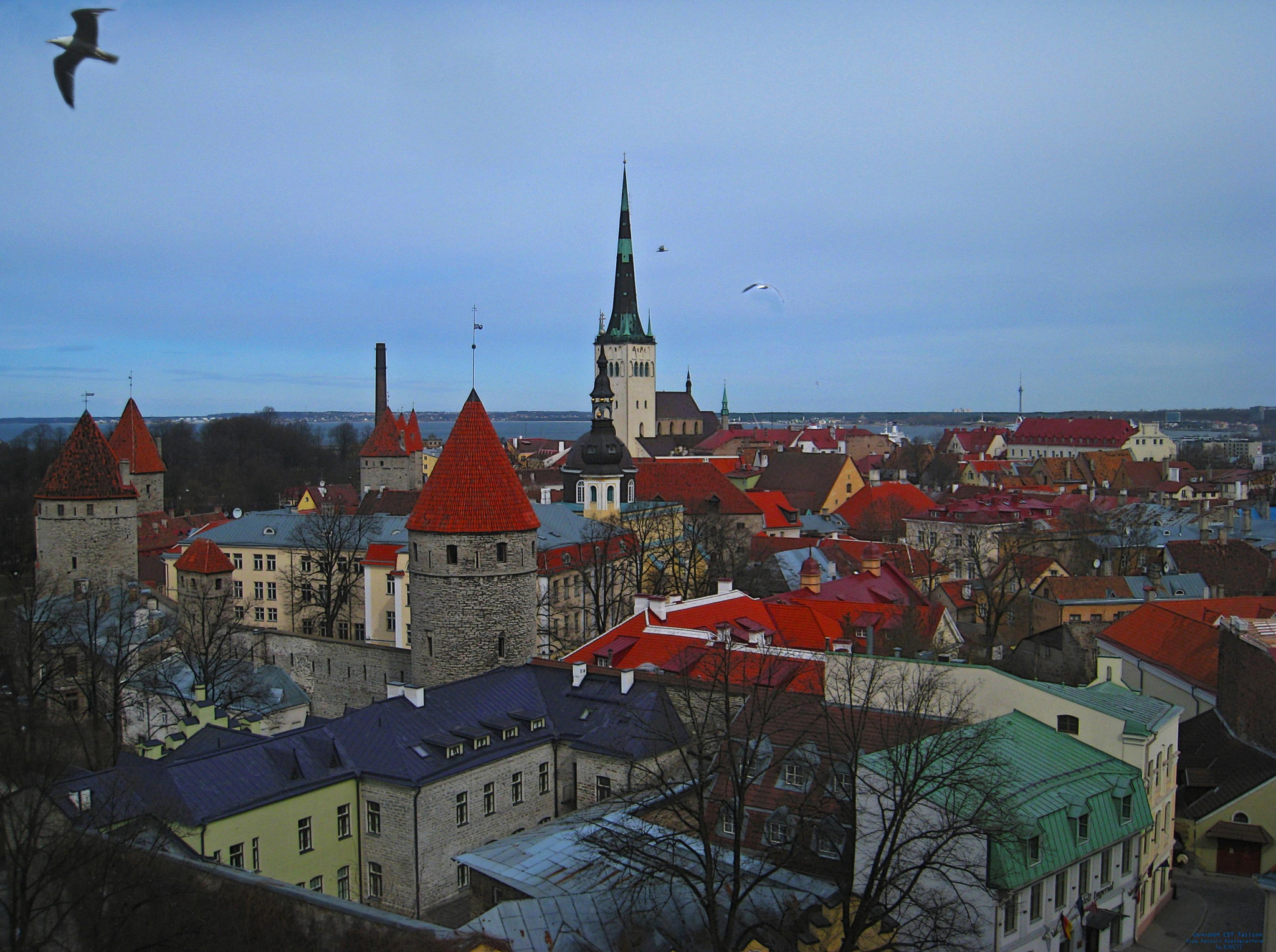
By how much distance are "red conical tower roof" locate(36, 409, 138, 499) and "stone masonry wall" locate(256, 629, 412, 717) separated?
11561 mm

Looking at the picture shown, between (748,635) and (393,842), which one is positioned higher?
(748,635)

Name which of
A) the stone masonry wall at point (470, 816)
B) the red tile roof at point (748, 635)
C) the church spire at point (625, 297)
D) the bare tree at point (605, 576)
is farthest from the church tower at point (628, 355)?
the stone masonry wall at point (470, 816)

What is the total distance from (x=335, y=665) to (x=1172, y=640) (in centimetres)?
2259

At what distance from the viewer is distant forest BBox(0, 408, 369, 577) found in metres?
66.5

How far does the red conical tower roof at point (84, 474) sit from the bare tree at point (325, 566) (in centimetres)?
663

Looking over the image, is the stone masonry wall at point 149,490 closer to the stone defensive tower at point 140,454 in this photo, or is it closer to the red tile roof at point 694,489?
the stone defensive tower at point 140,454

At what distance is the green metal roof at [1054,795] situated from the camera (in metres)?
15.9

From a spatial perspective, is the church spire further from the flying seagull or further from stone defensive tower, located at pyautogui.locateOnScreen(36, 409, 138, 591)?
the flying seagull

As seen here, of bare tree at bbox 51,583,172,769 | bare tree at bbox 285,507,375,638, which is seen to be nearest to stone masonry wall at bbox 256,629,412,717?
bare tree at bbox 51,583,172,769

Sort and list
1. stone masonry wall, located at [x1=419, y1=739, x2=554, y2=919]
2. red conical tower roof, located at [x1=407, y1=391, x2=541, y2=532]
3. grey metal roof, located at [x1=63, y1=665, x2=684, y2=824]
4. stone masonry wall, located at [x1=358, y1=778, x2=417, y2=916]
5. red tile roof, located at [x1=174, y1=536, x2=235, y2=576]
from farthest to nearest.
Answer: red tile roof, located at [x1=174, y1=536, x2=235, y2=576] < red conical tower roof, located at [x1=407, y1=391, x2=541, y2=532] < stone masonry wall, located at [x1=419, y1=739, x2=554, y2=919] < stone masonry wall, located at [x1=358, y1=778, x2=417, y2=916] < grey metal roof, located at [x1=63, y1=665, x2=684, y2=824]

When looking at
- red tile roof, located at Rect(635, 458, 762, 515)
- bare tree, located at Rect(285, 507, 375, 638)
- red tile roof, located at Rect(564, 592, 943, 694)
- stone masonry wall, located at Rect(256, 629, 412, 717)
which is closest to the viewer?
red tile roof, located at Rect(564, 592, 943, 694)

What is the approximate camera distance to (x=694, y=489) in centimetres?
5759

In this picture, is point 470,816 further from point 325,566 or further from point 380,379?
point 380,379

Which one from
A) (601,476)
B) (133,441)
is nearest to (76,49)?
(601,476)
